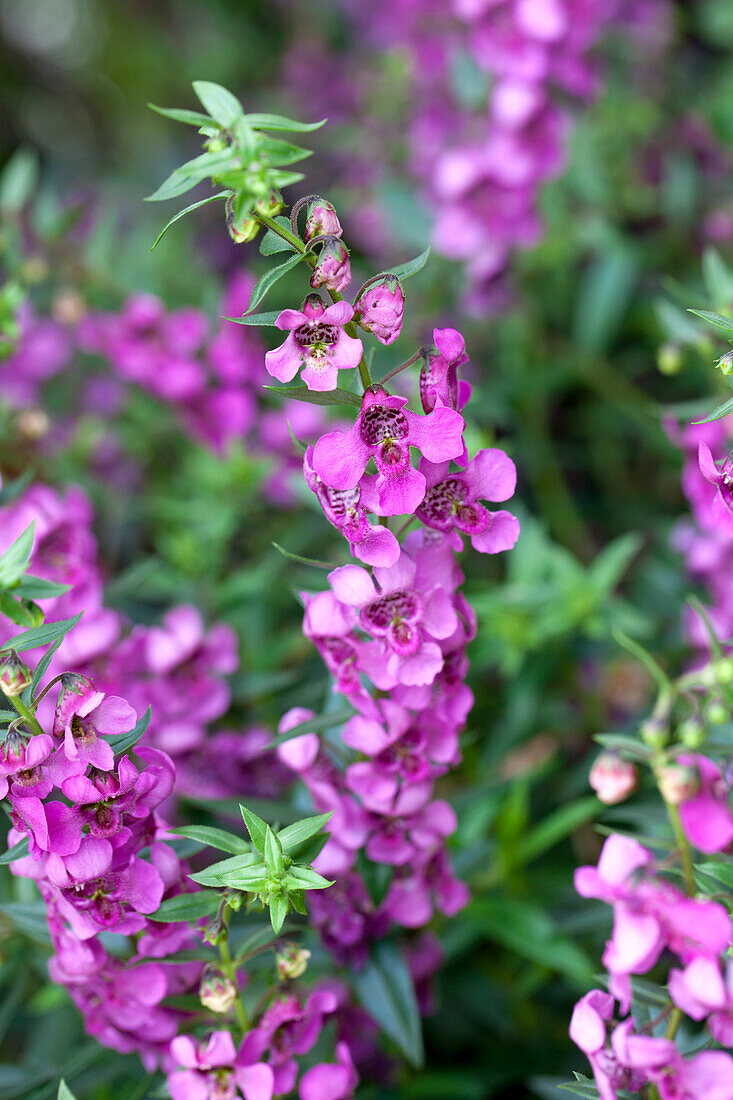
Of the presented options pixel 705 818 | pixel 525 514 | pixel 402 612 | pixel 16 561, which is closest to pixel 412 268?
pixel 402 612

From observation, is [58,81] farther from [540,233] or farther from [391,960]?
[391,960]

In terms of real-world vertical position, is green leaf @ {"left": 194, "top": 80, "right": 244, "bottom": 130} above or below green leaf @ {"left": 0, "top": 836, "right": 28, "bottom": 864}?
above

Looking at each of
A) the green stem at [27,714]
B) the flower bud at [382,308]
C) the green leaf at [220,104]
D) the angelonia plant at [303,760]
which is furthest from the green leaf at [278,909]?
the green leaf at [220,104]

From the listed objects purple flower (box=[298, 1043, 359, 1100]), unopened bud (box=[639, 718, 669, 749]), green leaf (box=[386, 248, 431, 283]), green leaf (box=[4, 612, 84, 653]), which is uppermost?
green leaf (box=[386, 248, 431, 283])

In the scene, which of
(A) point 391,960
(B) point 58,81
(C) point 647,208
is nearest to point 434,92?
(C) point 647,208

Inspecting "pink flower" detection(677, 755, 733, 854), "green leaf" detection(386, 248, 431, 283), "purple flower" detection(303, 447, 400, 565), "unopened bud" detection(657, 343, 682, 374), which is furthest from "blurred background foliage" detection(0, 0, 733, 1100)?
"green leaf" detection(386, 248, 431, 283)

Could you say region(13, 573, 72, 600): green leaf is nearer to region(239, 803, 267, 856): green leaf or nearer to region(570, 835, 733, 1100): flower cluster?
region(239, 803, 267, 856): green leaf
